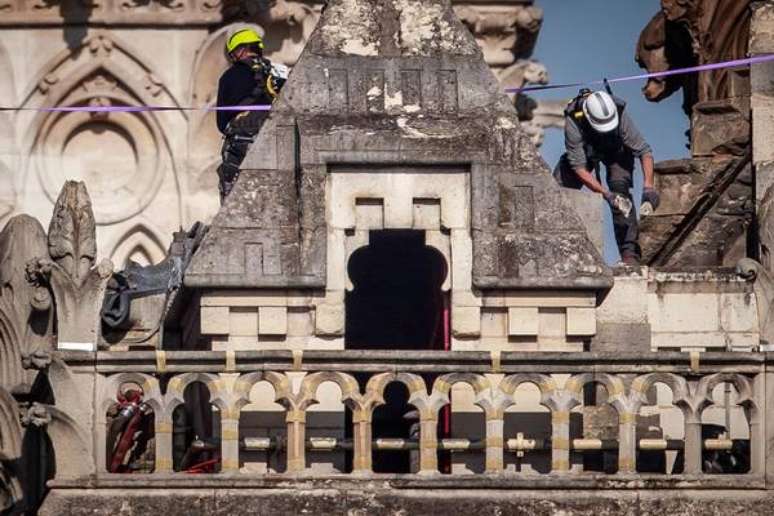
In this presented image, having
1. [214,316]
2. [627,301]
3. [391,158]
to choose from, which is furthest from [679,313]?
[214,316]

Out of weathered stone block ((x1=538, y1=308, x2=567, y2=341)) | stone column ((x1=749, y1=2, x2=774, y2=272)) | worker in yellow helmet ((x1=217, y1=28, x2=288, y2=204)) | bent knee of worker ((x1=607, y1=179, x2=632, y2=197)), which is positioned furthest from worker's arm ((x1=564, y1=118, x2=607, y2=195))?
weathered stone block ((x1=538, y1=308, x2=567, y2=341))

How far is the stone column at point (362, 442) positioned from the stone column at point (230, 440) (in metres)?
0.89

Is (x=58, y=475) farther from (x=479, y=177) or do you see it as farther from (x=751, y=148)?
(x=751, y=148)

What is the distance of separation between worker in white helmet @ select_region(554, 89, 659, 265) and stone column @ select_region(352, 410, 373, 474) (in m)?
5.49

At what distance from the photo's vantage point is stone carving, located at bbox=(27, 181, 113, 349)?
4603 centimetres

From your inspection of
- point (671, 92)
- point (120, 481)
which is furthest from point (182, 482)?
point (671, 92)

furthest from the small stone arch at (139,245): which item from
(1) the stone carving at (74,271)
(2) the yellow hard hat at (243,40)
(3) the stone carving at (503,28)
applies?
(1) the stone carving at (74,271)

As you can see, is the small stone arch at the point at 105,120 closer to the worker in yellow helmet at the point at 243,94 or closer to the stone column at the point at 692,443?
the worker in yellow helmet at the point at 243,94

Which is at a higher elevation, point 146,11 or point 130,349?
point 146,11

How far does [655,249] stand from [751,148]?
2541mm

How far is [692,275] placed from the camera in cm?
4772

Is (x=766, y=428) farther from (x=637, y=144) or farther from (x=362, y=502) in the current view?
(x=637, y=144)

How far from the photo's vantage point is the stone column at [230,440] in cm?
4578

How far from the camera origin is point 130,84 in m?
63.4
